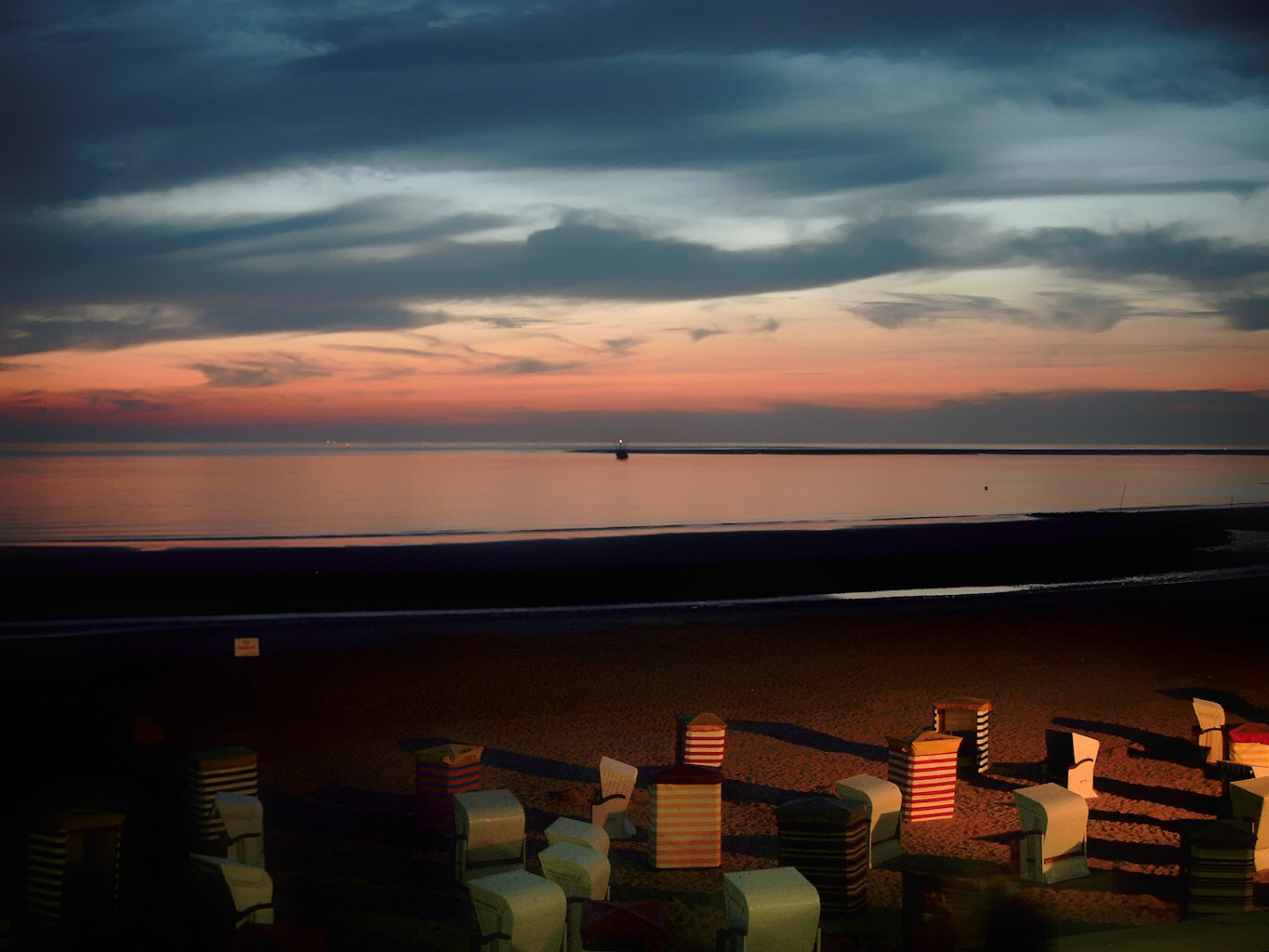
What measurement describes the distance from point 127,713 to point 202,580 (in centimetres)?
1522

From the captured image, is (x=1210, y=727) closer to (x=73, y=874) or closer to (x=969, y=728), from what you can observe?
(x=969, y=728)

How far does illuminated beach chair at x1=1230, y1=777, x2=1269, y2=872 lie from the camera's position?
756 centimetres

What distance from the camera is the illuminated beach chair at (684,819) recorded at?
7.68 meters

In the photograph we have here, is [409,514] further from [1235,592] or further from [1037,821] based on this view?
[1037,821]

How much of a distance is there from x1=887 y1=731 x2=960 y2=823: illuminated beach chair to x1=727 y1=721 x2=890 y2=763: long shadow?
197 centimetres

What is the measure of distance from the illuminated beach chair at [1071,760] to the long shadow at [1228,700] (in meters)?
3.94

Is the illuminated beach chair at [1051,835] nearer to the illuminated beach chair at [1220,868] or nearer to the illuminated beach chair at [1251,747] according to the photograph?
the illuminated beach chair at [1220,868]

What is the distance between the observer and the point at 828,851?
6898 mm

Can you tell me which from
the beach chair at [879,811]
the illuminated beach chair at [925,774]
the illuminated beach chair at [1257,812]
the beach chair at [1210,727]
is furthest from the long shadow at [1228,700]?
the beach chair at [879,811]

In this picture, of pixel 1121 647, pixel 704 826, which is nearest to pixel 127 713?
pixel 704 826

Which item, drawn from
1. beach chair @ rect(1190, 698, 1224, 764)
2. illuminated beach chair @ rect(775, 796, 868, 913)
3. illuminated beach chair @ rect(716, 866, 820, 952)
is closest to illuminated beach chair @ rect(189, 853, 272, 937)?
illuminated beach chair @ rect(716, 866, 820, 952)

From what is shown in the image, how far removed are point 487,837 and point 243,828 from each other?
1.64 meters

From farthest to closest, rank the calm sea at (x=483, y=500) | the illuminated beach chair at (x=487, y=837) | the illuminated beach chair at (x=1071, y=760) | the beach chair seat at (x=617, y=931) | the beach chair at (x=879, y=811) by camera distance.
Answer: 1. the calm sea at (x=483, y=500)
2. the illuminated beach chair at (x=1071, y=760)
3. the beach chair at (x=879, y=811)
4. the illuminated beach chair at (x=487, y=837)
5. the beach chair seat at (x=617, y=931)

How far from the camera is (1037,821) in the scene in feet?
23.9
